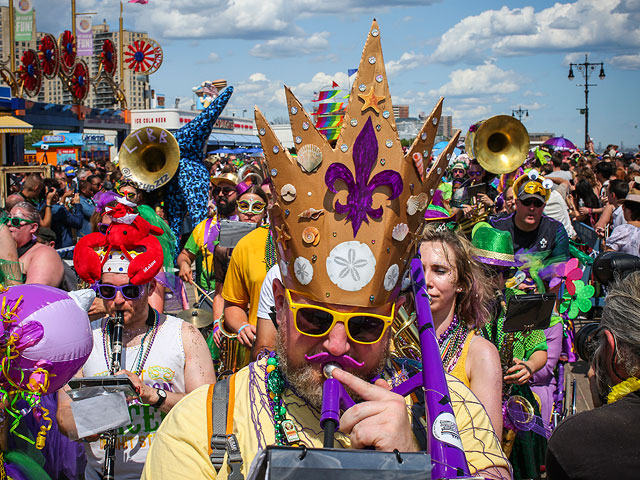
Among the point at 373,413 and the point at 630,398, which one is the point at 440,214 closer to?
the point at 630,398

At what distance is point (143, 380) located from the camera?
10.5 feet

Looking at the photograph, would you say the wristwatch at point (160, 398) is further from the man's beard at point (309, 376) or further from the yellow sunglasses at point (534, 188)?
the yellow sunglasses at point (534, 188)

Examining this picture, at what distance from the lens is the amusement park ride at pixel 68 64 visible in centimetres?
2619

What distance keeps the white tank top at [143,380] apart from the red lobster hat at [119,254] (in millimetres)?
269

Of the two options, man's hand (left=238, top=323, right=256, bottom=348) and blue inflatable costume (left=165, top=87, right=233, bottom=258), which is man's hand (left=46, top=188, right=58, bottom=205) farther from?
man's hand (left=238, top=323, right=256, bottom=348)

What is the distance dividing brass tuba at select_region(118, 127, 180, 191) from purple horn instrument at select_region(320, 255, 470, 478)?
6280 mm

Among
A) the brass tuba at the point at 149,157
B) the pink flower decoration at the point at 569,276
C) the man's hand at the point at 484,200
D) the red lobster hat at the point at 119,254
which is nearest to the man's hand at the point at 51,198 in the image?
the brass tuba at the point at 149,157

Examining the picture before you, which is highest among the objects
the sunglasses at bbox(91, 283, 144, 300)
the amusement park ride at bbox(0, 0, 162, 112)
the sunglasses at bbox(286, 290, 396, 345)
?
the amusement park ride at bbox(0, 0, 162, 112)

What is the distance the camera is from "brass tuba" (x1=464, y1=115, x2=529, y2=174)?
11289mm

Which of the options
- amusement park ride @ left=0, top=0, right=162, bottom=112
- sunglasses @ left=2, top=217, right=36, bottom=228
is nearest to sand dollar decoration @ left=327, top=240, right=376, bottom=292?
sunglasses @ left=2, top=217, right=36, bottom=228

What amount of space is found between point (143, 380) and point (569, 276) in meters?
3.31

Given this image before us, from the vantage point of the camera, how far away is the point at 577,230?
377 inches

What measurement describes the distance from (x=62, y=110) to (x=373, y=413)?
102 ft

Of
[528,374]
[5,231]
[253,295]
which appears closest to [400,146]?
[528,374]
